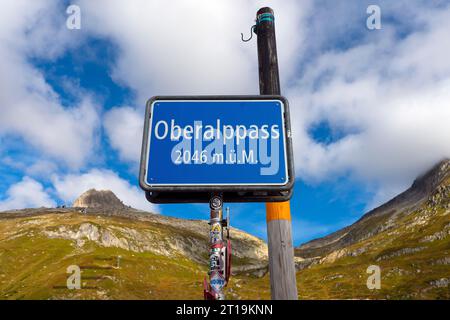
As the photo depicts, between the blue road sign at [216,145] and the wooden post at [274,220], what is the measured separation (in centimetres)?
114

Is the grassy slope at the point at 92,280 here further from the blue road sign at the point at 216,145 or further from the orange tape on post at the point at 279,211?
the blue road sign at the point at 216,145

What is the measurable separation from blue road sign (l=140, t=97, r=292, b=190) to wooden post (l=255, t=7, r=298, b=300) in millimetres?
1135

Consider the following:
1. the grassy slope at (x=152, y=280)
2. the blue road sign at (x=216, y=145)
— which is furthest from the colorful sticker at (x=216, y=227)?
the grassy slope at (x=152, y=280)

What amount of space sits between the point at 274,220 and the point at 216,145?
1.51 metres

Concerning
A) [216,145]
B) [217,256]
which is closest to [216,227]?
[217,256]

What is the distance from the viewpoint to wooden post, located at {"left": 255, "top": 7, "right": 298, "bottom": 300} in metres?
4.64

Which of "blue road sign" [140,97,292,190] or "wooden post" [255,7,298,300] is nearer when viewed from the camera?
"blue road sign" [140,97,292,190]

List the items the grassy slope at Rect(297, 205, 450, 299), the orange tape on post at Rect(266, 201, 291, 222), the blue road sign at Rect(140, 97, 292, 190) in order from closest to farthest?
the blue road sign at Rect(140, 97, 292, 190)
the orange tape on post at Rect(266, 201, 291, 222)
the grassy slope at Rect(297, 205, 450, 299)

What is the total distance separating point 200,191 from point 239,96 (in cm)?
110

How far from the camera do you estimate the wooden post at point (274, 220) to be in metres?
4.64

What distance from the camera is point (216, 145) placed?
12.8 ft

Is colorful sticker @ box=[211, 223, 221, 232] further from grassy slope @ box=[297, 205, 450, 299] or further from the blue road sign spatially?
grassy slope @ box=[297, 205, 450, 299]

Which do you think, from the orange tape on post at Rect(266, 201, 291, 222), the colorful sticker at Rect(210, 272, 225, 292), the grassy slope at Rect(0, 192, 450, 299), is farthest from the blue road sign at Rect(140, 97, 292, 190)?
the grassy slope at Rect(0, 192, 450, 299)
